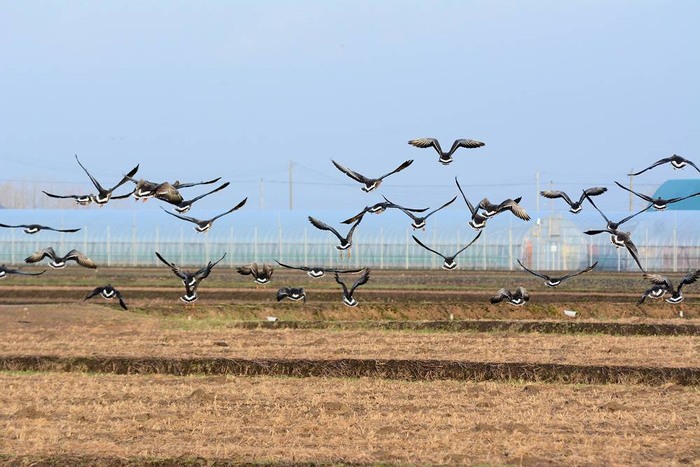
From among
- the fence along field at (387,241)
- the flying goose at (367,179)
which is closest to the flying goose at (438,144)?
the flying goose at (367,179)

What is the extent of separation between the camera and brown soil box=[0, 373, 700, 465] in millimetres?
15906

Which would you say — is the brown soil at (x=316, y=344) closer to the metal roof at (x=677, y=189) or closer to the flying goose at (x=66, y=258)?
the flying goose at (x=66, y=258)

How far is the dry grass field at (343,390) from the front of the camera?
53.4ft

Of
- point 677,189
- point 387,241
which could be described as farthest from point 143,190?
point 677,189

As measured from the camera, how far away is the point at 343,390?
22.6 metres

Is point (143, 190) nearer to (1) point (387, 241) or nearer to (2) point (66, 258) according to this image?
(2) point (66, 258)

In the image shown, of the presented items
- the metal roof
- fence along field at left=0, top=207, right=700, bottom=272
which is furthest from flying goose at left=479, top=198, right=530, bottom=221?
the metal roof

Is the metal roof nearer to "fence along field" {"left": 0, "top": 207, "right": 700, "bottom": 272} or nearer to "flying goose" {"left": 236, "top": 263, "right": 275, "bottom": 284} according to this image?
"fence along field" {"left": 0, "top": 207, "right": 700, "bottom": 272}

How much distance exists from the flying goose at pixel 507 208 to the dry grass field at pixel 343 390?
2.97 meters

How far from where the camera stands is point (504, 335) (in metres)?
33.0

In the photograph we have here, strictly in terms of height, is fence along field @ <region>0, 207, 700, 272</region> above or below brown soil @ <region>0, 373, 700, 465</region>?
above

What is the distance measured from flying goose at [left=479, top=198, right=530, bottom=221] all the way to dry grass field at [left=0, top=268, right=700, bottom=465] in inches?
117

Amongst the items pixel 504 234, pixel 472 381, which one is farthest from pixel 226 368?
pixel 504 234

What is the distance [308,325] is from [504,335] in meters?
6.10
